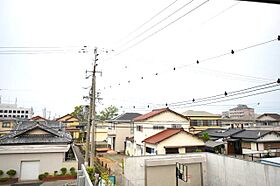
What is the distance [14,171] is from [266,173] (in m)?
13.7

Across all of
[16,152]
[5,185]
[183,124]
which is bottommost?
[5,185]

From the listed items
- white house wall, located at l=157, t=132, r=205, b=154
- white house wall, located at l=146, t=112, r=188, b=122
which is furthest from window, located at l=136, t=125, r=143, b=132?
white house wall, located at l=157, t=132, r=205, b=154

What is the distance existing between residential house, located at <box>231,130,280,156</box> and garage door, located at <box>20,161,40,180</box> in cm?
1635

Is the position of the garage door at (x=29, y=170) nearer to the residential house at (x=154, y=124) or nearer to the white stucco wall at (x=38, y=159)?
the white stucco wall at (x=38, y=159)

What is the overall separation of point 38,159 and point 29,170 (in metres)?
0.82

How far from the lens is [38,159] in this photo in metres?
12.3

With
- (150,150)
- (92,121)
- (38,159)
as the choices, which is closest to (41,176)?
(38,159)

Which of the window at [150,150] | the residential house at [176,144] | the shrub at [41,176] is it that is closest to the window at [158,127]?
the window at [150,150]

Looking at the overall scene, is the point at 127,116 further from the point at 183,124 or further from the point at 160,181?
the point at 160,181

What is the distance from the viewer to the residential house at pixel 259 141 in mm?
16156

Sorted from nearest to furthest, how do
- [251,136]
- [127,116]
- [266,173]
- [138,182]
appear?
[266,173] → [138,182] → [251,136] → [127,116]

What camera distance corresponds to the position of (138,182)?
10.7 metres

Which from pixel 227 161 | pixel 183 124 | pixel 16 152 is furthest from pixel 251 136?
pixel 16 152

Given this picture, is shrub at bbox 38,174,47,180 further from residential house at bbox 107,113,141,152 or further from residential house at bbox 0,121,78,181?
residential house at bbox 107,113,141,152
